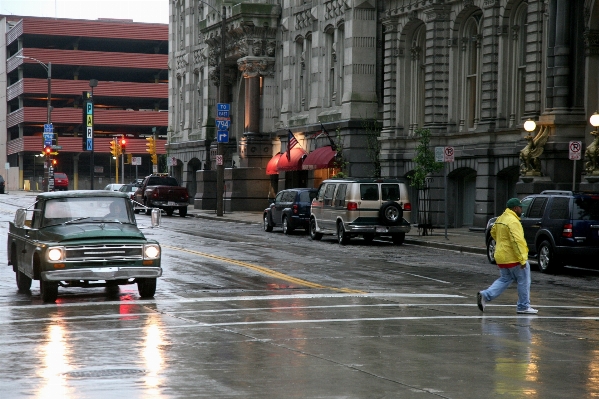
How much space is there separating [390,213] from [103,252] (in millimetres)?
17715

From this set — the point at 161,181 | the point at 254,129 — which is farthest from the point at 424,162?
the point at 254,129

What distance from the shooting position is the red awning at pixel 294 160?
5434 cm

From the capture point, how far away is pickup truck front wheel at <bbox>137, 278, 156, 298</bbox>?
699 inches

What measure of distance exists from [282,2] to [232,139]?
35.7ft

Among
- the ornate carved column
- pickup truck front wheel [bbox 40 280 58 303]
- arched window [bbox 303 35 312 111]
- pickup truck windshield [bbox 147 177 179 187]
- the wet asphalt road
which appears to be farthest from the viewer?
the ornate carved column

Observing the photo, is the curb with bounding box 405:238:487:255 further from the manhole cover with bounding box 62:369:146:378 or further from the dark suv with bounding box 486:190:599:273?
the manhole cover with bounding box 62:369:146:378

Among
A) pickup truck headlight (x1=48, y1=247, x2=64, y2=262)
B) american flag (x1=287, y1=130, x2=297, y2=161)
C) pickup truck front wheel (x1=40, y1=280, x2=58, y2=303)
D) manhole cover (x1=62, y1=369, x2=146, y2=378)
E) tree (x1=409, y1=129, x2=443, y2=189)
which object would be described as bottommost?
manhole cover (x1=62, y1=369, x2=146, y2=378)

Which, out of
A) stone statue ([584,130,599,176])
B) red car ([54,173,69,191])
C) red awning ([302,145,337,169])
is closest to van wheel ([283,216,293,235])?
red awning ([302,145,337,169])

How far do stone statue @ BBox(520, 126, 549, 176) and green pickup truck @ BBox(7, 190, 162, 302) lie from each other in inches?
752

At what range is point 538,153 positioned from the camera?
113 feet

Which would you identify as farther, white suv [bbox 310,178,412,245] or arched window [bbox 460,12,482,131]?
arched window [bbox 460,12,482,131]

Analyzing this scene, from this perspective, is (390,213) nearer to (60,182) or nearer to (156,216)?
(156,216)

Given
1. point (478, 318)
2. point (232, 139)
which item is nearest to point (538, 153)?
point (478, 318)

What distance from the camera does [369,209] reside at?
1330 inches
